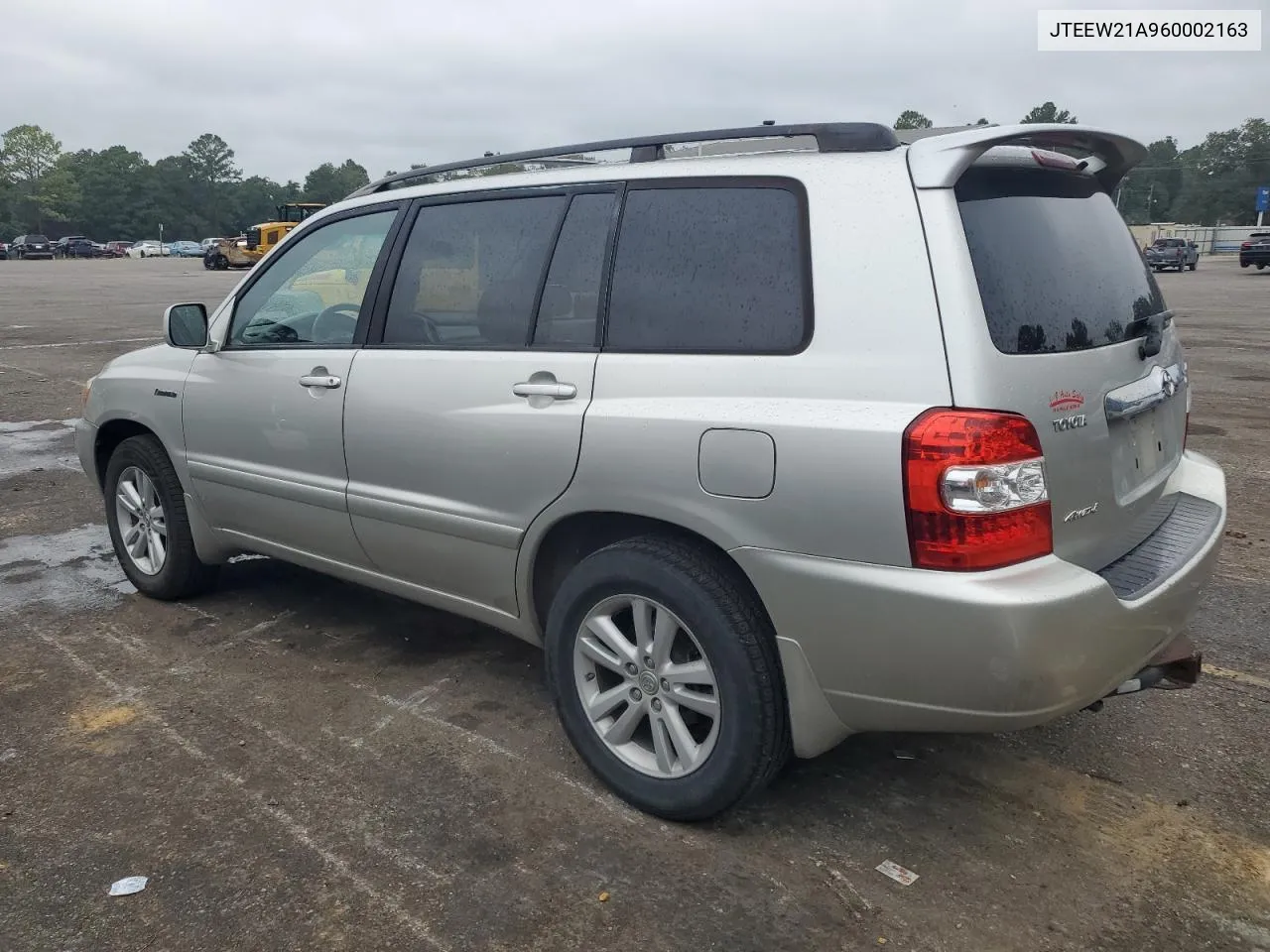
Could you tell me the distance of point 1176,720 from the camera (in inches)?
139

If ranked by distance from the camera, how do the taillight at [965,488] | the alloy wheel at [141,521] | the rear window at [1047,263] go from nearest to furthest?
the taillight at [965,488]
the rear window at [1047,263]
the alloy wheel at [141,521]

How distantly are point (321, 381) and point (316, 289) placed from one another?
518 mm

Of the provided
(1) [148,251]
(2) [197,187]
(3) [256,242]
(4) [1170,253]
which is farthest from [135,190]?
(4) [1170,253]

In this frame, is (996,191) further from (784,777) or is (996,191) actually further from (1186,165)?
(1186,165)

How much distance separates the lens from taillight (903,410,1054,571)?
2.34 meters

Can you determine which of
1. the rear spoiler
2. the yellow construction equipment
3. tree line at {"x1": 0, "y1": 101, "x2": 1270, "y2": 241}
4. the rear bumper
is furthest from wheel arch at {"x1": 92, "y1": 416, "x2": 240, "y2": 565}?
tree line at {"x1": 0, "y1": 101, "x2": 1270, "y2": 241}

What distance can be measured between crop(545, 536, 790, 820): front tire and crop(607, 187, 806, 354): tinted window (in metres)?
0.57

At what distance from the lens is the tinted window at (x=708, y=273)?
106 inches

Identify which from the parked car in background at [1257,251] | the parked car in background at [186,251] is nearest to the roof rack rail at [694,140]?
the parked car in background at [1257,251]

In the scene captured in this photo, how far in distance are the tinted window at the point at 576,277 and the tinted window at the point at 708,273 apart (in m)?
0.08

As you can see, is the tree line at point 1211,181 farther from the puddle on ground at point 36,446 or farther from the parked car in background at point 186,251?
the puddle on ground at point 36,446

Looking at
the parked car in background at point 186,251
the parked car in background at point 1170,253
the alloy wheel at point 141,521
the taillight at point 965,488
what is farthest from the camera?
the parked car in background at point 186,251

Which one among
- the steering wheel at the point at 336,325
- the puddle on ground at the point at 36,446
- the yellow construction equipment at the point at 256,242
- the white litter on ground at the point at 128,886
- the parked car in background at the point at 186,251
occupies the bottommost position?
the white litter on ground at the point at 128,886

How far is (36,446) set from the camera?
8.18m
